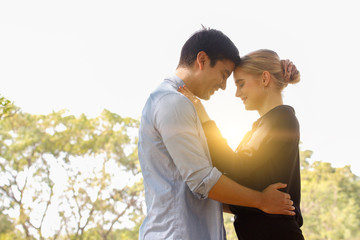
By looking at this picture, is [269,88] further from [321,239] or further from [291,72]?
[321,239]

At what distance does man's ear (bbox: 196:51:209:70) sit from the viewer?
2268mm

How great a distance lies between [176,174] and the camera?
190 centimetres

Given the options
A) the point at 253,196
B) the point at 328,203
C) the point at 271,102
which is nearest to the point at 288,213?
the point at 253,196

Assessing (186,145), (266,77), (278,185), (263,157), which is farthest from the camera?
(266,77)

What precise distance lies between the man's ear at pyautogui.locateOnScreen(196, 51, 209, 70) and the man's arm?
0.67 metres

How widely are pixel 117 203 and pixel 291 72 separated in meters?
13.3

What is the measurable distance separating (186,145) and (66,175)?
45.9 ft

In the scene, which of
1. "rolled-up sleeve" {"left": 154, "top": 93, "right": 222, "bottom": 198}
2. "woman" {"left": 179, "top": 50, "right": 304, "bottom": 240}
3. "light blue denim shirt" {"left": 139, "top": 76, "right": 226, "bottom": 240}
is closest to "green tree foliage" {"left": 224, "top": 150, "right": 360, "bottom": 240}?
"woman" {"left": 179, "top": 50, "right": 304, "bottom": 240}

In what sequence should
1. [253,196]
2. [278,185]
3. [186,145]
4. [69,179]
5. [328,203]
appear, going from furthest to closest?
[328,203] → [69,179] → [278,185] → [253,196] → [186,145]

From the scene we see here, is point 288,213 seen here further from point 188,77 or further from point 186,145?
point 188,77

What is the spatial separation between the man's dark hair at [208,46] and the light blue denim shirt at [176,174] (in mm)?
384

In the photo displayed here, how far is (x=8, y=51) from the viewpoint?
18062 mm

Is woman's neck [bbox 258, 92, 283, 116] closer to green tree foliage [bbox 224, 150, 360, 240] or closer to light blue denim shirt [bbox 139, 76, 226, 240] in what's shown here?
light blue denim shirt [bbox 139, 76, 226, 240]

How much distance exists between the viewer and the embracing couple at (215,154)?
1849mm
